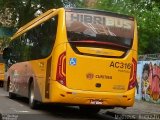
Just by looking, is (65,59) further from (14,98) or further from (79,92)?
(14,98)

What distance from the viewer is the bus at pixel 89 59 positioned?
14523 mm

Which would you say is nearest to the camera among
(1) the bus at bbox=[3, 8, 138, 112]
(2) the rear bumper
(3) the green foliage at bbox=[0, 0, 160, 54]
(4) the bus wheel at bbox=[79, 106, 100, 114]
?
(2) the rear bumper

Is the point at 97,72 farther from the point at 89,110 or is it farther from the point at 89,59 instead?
the point at 89,110

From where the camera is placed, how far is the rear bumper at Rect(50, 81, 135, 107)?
14.4 meters

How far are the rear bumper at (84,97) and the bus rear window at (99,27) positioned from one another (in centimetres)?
157

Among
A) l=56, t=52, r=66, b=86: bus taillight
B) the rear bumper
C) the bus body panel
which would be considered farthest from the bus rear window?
the rear bumper

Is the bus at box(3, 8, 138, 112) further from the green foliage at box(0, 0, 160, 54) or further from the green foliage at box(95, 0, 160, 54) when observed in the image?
the green foliage at box(0, 0, 160, 54)

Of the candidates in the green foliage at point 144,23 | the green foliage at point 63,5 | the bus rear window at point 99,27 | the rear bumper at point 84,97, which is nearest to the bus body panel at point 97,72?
the rear bumper at point 84,97

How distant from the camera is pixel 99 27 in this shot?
15.0m

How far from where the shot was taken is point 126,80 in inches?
591

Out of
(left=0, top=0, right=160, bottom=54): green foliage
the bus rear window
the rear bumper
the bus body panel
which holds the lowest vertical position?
the rear bumper

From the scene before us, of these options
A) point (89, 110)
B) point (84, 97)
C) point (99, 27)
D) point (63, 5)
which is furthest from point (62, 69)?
point (63, 5)

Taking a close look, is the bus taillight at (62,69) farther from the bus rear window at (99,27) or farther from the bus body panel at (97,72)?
the bus rear window at (99,27)

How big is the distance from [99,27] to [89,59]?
1.13 m
